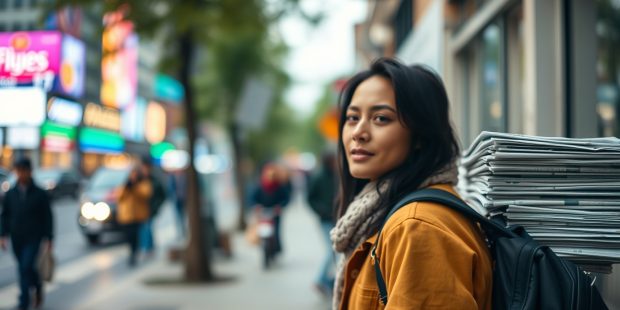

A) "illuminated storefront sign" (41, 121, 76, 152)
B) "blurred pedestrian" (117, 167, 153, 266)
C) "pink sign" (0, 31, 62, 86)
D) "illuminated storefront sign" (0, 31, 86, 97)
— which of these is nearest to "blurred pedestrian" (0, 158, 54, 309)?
"illuminated storefront sign" (41, 121, 76, 152)

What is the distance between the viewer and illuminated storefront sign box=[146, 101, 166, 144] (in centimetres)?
5631

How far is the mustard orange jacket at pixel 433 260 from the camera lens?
1501mm

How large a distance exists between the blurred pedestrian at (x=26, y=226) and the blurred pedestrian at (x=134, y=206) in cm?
396

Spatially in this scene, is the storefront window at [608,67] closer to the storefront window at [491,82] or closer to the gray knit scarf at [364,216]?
the storefront window at [491,82]

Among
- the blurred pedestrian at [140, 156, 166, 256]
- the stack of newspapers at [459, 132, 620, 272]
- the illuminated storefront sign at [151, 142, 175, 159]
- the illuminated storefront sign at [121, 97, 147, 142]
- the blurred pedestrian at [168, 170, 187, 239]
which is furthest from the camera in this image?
the illuminated storefront sign at [151, 142, 175, 159]

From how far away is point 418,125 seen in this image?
1.93 m

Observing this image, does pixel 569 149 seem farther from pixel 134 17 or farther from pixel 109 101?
pixel 109 101

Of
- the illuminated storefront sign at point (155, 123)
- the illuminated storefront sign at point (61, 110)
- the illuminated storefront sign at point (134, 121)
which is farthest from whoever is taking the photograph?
the illuminated storefront sign at point (155, 123)

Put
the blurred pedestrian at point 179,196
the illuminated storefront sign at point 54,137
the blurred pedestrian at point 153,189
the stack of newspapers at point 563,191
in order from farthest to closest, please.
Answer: the blurred pedestrian at point 179,196
the blurred pedestrian at point 153,189
the illuminated storefront sign at point 54,137
the stack of newspapers at point 563,191

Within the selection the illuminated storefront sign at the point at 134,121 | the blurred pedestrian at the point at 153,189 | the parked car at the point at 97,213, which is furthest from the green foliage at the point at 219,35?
the illuminated storefront sign at the point at 134,121

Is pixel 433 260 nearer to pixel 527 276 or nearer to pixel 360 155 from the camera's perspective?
pixel 527 276

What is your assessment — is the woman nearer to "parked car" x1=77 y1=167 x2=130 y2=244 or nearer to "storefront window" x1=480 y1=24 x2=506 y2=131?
"storefront window" x1=480 y1=24 x2=506 y2=131

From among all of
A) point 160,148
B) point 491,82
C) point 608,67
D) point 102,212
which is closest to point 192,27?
point 491,82

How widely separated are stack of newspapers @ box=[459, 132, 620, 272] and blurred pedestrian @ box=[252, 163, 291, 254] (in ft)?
32.5
